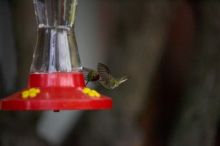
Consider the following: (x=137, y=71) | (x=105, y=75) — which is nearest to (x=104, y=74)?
(x=105, y=75)

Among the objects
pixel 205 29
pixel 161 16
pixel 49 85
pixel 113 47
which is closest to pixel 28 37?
pixel 113 47

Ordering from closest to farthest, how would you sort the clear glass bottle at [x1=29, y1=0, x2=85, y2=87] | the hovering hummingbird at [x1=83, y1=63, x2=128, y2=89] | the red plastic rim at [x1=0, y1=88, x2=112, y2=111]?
the red plastic rim at [x1=0, y1=88, x2=112, y2=111] → the clear glass bottle at [x1=29, y1=0, x2=85, y2=87] → the hovering hummingbird at [x1=83, y1=63, x2=128, y2=89]

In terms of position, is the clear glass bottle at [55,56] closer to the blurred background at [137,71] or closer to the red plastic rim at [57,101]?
the red plastic rim at [57,101]

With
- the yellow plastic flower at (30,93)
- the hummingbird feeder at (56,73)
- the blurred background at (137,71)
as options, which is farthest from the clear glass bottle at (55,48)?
the blurred background at (137,71)

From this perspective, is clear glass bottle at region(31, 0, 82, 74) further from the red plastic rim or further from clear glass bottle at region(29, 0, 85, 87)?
the red plastic rim

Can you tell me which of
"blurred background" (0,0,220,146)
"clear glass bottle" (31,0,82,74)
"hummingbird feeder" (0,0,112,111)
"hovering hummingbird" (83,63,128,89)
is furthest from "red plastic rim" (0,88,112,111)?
"blurred background" (0,0,220,146)

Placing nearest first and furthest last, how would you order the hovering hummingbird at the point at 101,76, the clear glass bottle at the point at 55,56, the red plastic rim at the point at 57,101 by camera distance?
the red plastic rim at the point at 57,101
the clear glass bottle at the point at 55,56
the hovering hummingbird at the point at 101,76
